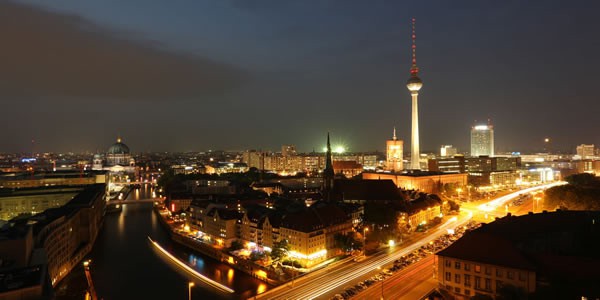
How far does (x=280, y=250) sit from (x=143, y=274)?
6173 mm

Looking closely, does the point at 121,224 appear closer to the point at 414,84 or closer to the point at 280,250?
the point at 280,250

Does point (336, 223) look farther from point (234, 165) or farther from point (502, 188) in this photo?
point (234, 165)

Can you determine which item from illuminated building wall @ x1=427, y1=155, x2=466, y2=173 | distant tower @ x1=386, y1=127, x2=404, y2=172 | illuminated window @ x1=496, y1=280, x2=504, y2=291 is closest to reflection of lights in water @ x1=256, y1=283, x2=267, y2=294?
illuminated window @ x1=496, y1=280, x2=504, y2=291

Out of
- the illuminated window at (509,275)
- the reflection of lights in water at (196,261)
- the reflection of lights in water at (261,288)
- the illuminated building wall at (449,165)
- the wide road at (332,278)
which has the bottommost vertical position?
the reflection of lights in water at (196,261)

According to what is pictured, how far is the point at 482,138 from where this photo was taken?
85750 millimetres

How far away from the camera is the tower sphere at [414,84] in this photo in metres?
52.8

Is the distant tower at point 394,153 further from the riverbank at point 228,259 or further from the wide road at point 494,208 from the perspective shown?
the riverbank at point 228,259

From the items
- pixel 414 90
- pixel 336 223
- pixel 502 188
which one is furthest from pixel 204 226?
pixel 414 90

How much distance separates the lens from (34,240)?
44.6ft

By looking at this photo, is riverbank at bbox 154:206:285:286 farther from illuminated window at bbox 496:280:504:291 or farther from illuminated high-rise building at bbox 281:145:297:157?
illuminated high-rise building at bbox 281:145:297:157

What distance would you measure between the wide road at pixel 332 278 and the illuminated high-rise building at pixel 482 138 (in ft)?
252

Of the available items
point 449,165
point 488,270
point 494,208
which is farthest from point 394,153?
point 488,270

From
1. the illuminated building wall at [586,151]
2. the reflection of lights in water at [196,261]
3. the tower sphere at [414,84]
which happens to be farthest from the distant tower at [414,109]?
the illuminated building wall at [586,151]

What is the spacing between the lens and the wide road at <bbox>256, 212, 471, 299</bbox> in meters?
A: 12.0
